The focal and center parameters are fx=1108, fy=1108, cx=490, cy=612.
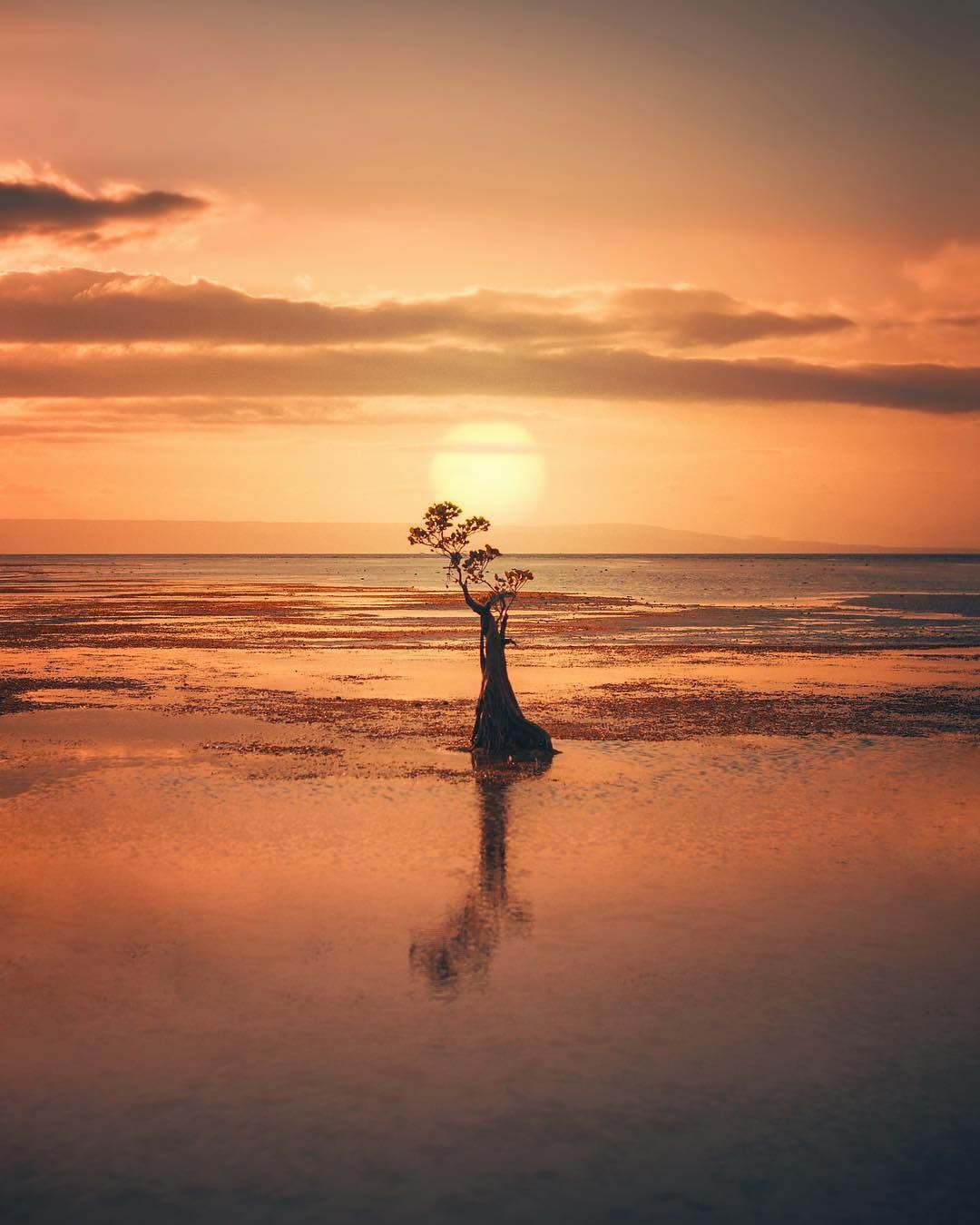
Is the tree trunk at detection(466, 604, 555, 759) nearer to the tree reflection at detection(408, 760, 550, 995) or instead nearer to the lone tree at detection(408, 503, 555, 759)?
the lone tree at detection(408, 503, 555, 759)

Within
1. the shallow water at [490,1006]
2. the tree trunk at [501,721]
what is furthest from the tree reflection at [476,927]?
the tree trunk at [501,721]

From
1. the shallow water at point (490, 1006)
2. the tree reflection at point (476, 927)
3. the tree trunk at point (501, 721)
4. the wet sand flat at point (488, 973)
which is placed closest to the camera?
the shallow water at point (490, 1006)

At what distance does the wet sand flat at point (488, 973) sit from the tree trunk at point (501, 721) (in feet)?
3.76

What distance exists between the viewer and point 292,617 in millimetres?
84875

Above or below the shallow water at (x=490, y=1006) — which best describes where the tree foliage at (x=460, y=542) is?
above

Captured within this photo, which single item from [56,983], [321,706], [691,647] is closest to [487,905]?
[56,983]

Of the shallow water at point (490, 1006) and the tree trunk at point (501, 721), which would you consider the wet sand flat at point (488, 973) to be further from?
the tree trunk at point (501, 721)

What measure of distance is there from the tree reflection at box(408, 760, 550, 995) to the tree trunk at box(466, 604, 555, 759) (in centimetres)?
702

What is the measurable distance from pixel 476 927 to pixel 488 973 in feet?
5.88

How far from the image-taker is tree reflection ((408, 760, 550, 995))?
577 inches

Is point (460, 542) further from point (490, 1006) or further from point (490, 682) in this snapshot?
point (490, 1006)

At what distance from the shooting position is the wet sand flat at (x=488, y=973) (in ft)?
33.1

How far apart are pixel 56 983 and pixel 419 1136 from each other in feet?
19.9

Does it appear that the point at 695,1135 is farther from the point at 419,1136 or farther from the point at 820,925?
the point at 820,925
